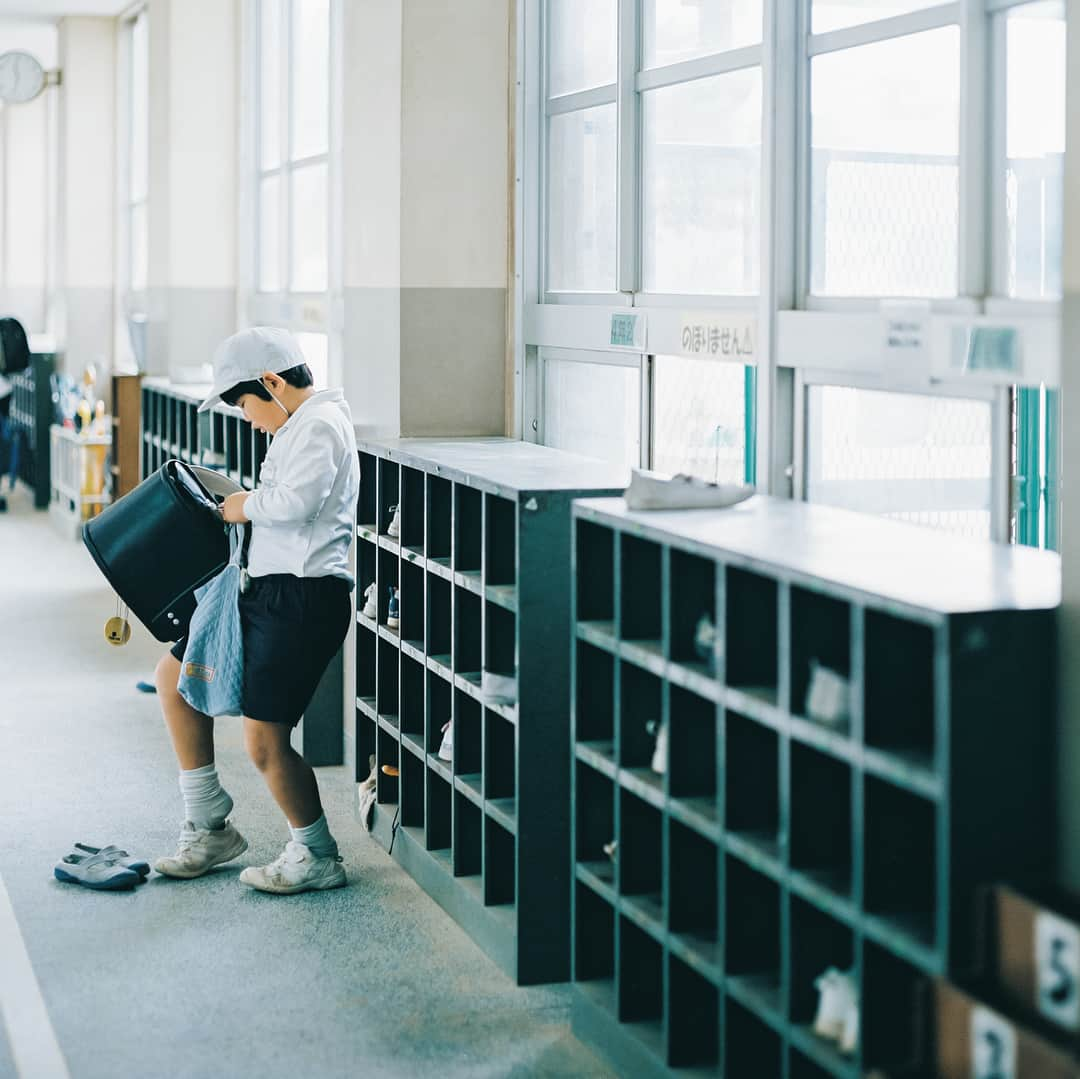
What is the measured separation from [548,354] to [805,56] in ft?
5.20

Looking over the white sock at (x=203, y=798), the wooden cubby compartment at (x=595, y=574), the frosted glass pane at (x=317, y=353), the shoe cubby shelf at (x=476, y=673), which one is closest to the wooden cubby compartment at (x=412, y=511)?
the shoe cubby shelf at (x=476, y=673)

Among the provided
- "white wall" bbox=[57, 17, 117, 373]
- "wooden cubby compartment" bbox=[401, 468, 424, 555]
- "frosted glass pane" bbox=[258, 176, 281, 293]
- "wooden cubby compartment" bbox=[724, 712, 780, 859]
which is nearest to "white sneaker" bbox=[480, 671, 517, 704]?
"wooden cubby compartment" bbox=[401, 468, 424, 555]

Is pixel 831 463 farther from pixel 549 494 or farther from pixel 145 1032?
pixel 145 1032

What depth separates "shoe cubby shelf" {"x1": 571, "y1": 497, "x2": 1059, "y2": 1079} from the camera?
7.32ft

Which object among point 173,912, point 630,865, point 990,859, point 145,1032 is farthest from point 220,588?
point 990,859

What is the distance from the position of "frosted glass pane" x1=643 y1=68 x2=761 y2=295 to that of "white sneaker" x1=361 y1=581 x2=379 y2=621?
116cm

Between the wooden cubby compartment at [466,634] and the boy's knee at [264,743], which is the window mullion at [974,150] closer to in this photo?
the wooden cubby compartment at [466,634]

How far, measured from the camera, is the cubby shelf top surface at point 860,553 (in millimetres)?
2297

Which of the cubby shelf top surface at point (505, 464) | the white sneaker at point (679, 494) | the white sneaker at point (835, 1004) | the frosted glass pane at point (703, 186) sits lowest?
the white sneaker at point (835, 1004)

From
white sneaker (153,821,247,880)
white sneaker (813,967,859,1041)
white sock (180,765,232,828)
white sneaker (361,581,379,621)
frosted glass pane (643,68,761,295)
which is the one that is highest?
frosted glass pane (643,68,761,295)

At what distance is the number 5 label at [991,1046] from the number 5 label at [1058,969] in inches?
2.9

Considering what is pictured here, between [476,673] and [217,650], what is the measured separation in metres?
0.67

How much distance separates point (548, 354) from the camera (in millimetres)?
4953

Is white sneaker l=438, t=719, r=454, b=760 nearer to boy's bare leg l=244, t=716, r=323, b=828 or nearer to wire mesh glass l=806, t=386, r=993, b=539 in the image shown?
boy's bare leg l=244, t=716, r=323, b=828
